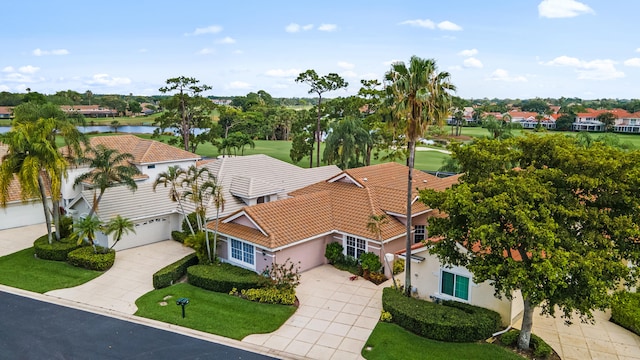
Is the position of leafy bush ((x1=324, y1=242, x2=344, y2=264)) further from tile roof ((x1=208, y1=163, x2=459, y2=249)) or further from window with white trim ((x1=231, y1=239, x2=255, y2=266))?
window with white trim ((x1=231, y1=239, x2=255, y2=266))

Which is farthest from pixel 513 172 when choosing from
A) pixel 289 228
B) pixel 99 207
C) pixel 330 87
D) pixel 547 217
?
pixel 330 87

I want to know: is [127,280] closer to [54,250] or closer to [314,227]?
[54,250]

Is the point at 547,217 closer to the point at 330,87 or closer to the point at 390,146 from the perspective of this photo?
the point at 390,146

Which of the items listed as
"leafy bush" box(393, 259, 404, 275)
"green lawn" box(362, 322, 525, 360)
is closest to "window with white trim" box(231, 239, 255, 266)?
"leafy bush" box(393, 259, 404, 275)

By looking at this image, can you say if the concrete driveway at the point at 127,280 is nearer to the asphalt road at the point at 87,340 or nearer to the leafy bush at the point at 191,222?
the leafy bush at the point at 191,222

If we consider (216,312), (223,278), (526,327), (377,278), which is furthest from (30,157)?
(526,327)

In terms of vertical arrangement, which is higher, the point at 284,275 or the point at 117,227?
the point at 117,227
